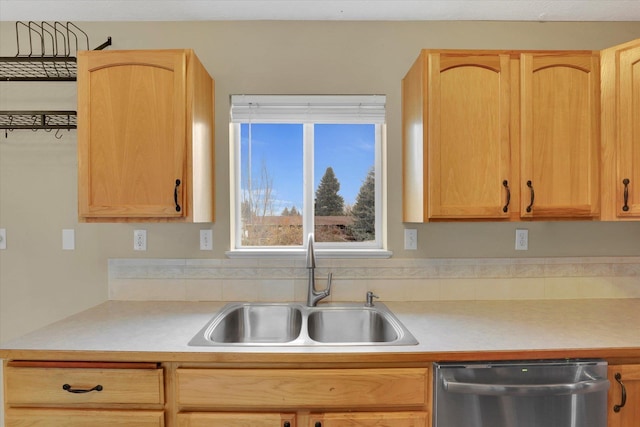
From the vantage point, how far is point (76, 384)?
1.18 meters

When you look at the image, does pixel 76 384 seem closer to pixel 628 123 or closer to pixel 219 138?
pixel 219 138

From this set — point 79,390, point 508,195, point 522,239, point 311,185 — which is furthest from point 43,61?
point 522,239

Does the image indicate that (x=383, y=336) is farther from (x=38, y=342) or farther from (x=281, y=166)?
(x=38, y=342)

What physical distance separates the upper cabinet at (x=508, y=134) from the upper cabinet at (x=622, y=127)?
4 cm

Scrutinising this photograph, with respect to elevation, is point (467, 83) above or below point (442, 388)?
above

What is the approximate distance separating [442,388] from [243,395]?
690mm

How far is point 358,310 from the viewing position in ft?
5.66

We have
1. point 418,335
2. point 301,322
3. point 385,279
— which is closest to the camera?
point 418,335

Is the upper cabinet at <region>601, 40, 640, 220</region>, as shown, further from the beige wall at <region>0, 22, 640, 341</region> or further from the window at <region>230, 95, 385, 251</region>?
the window at <region>230, 95, 385, 251</region>

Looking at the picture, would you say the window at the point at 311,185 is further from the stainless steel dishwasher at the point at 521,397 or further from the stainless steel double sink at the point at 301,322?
the stainless steel dishwasher at the point at 521,397

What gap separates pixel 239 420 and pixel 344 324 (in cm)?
70

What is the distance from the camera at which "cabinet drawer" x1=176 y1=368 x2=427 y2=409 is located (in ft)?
3.88

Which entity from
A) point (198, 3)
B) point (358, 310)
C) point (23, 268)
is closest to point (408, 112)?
point (358, 310)

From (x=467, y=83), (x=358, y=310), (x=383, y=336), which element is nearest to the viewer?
(x=467, y=83)
